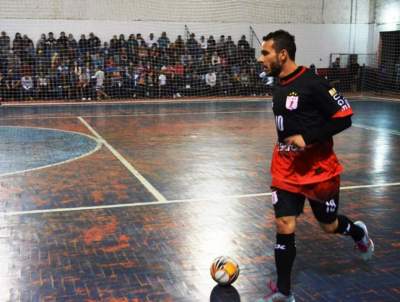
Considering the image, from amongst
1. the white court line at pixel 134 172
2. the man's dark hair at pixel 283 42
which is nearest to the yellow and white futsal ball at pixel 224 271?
the man's dark hair at pixel 283 42

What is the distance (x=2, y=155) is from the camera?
10.7 m

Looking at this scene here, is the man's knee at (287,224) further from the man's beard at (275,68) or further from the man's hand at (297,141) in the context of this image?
the man's beard at (275,68)

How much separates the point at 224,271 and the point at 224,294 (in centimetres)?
19

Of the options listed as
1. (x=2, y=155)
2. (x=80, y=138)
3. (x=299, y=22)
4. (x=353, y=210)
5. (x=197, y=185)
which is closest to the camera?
(x=353, y=210)

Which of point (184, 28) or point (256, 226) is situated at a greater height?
point (184, 28)

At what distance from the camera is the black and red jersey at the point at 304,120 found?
4.18 m

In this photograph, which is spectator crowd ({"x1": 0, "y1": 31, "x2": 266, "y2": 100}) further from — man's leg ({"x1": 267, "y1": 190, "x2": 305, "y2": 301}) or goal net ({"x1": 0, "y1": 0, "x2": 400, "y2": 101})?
man's leg ({"x1": 267, "y1": 190, "x2": 305, "y2": 301})

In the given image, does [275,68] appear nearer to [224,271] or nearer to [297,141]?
[297,141]

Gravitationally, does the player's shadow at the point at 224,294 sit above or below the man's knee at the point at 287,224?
below

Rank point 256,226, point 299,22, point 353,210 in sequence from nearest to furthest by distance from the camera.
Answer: point 256,226 < point 353,210 < point 299,22

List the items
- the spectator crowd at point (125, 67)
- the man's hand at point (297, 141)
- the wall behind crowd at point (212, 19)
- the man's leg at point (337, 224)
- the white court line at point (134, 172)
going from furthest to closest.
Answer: the wall behind crowd at point (212, 19), the spectator crowd at point (125, 67), the white court line at point (134, 172), the man's leg at point (337, 224), the man's hand at point (297, 141)

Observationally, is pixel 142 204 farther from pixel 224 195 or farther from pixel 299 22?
pixel 299 22

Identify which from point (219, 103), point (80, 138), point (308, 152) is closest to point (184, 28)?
point (219, 103)

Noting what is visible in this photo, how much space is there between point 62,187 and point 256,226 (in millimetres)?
3292
